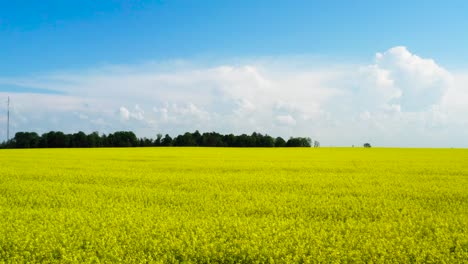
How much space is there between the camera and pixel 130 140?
3297 inches

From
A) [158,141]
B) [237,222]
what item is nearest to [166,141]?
[158,141]

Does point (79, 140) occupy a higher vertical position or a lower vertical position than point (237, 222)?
higher

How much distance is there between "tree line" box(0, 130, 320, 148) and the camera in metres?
80.6

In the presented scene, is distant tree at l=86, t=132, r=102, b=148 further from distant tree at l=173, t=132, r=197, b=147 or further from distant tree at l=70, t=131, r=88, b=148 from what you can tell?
distant tree at l=173, t=132, r=197, b=147

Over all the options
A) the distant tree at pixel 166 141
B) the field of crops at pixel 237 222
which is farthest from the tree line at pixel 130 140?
the field of crops at pixel 237 222

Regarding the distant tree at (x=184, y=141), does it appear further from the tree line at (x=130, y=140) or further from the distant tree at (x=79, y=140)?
the distant tree at (x=79, y=140)

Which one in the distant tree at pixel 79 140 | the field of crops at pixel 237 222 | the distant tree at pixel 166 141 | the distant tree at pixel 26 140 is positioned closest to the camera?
the field of crops at pixel 237 222

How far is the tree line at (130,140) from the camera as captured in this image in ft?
265

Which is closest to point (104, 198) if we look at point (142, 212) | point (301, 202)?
point (142, 212)

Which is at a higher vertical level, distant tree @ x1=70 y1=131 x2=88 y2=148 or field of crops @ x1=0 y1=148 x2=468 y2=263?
distant tree @ x1=70 y1=131 x2=88 y2=148

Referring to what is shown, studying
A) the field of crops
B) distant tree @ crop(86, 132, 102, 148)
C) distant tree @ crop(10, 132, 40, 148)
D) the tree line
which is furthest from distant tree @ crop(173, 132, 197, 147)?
the field of crops

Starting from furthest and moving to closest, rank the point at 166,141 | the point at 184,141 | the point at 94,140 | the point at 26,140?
the point at 184,141
the point at 166,141
the point at 94,140
the point at 26,140

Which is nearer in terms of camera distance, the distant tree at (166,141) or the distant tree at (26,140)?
the distant tree at (26,140)

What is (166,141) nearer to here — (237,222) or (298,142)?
(298,142)
